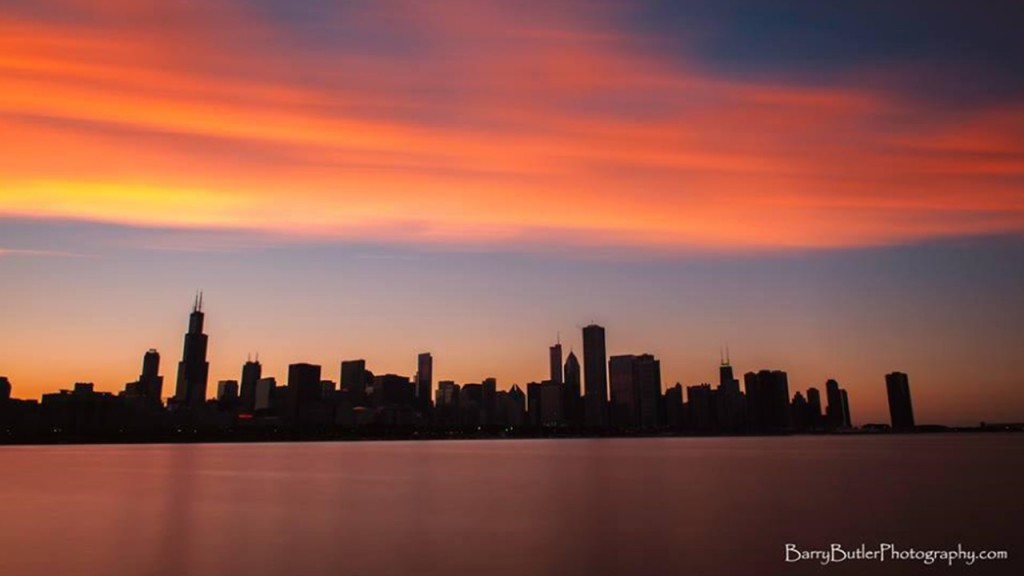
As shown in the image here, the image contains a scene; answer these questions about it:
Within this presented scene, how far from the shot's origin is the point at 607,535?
132ft

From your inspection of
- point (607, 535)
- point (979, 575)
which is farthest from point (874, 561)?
point (607, 535)

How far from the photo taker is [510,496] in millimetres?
64688

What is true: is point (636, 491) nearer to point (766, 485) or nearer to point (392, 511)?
point (766, 485)

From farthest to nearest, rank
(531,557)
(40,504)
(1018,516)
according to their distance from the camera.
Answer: (40,504)
(1018,516)
(531,557)

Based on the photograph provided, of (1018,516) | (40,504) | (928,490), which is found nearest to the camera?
(1018,516)

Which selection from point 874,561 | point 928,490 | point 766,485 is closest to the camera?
point 874,561

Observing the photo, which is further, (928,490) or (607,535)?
(928,490)

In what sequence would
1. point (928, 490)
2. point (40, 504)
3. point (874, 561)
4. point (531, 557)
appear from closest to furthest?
point (874, 561)
point (531, 557)
point (40, 504)
point (928, 490)

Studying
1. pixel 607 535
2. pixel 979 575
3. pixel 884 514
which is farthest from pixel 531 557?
pixel 884 514

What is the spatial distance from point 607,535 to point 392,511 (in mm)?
19994

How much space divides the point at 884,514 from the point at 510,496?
102 feet

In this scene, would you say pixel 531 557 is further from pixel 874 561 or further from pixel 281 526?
pixel 281 526

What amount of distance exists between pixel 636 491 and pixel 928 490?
26790 mm

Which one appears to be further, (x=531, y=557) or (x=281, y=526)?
(x=281, y=526)
